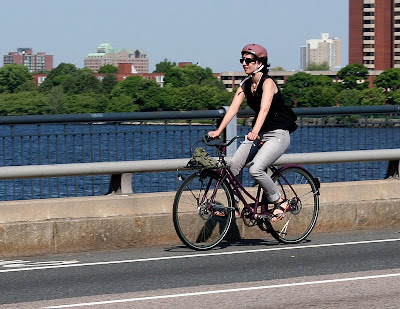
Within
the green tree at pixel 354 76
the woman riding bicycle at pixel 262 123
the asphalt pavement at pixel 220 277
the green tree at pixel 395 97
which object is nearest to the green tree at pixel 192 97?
the green tree at pixel 395 97

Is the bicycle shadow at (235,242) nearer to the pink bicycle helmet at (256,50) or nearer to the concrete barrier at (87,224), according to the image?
the concrete barrier at (87,224)

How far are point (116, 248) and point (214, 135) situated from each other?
1295mm

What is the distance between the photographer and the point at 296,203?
9.11 metres

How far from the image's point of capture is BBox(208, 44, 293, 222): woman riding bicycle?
27.8 ft

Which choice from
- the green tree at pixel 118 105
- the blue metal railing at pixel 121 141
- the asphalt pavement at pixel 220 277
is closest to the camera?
the asphalt pavement at pixel 220 277

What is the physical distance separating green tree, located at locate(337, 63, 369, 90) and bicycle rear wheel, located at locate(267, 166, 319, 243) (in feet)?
611

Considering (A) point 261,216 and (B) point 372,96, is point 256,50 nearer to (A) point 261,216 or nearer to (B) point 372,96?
(A) point 261,216

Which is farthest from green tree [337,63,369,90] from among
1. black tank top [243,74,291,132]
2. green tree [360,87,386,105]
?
black tank top [243,74,291,132]

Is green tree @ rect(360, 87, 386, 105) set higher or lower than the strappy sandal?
lower

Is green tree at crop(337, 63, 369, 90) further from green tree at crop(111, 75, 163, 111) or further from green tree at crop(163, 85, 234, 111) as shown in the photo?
green tree at crop(163, 85, 234, 111)

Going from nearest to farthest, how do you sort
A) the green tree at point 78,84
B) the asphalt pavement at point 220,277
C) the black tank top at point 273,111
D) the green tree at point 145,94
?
the asphalt pavement at point 220,277 < the black tank top at point 273,111 < the green tree at point 145,94 < the green tree at point 78,84

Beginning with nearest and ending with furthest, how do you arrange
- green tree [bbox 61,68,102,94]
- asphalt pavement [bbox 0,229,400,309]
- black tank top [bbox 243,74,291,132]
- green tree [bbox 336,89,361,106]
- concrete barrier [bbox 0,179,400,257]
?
asphalt pavement [bbox 0,229,400,309], concrete barrier [bbox 0,179,400,257], black tank top [bbox 243,74,291,132], green tree [bbox 336,89,361,106], green tree [bbox 61,68,102,94]

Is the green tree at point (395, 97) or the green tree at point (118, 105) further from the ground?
the green tree at point (118, 105)

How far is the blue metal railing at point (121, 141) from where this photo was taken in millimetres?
8914
